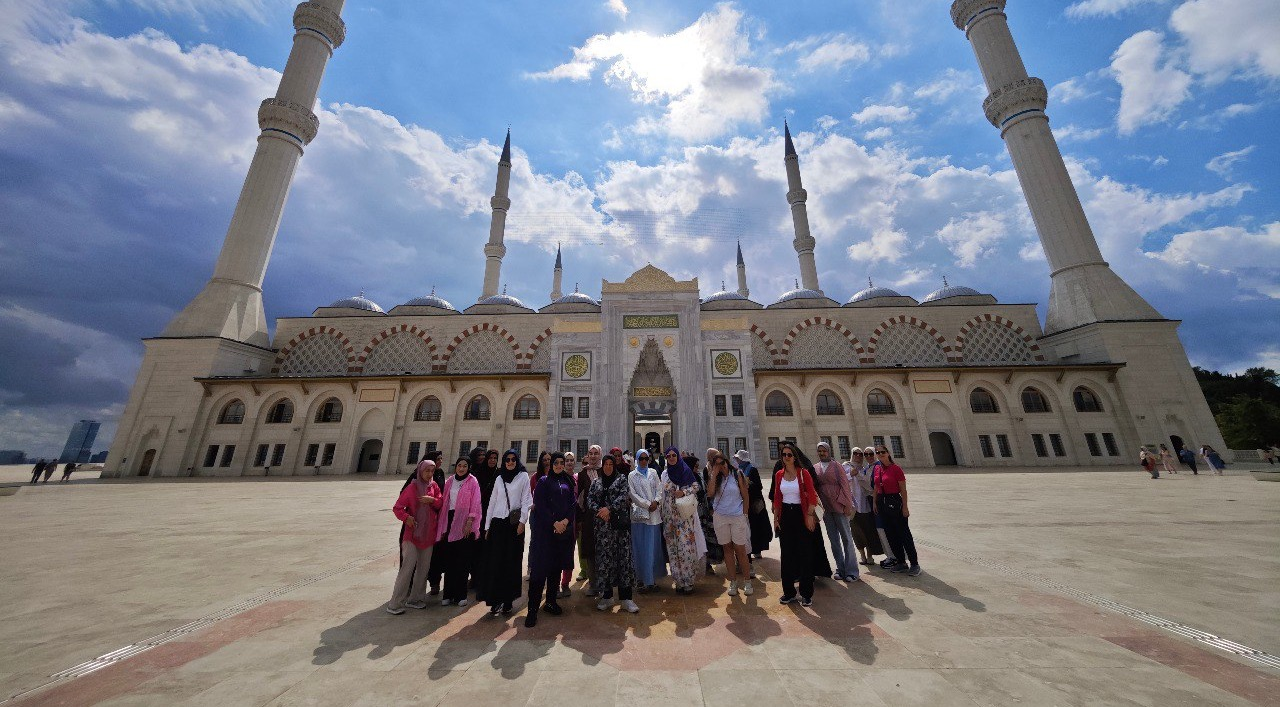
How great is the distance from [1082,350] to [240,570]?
3123 centimetres

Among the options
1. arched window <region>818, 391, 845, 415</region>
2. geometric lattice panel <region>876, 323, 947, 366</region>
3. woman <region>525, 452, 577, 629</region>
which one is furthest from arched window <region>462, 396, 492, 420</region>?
geometric lattice panel <region>876, 323, 947, 366</region>

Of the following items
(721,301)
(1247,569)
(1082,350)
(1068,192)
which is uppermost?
(1068,192)

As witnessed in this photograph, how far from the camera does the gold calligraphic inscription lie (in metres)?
21.1

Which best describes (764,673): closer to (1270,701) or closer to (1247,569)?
(1270,701)

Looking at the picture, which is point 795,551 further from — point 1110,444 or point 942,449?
point 1110,444

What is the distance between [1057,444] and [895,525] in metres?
22.1

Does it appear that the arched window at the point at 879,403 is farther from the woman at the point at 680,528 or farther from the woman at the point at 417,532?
the woman at the point at 417,532

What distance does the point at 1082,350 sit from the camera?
21312 millimetres

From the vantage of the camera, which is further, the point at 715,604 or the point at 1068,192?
the point at 1068,192

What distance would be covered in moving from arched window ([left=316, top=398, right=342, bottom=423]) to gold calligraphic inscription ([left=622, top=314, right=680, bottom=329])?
15.2 m

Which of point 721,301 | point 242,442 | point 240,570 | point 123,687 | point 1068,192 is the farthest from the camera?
point 721,301

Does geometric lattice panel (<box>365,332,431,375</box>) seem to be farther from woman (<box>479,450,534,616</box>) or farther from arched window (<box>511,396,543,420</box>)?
woman (<box>479,450,534,616</box>)

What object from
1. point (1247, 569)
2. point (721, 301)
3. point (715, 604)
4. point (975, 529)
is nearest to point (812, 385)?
point (721, 301)

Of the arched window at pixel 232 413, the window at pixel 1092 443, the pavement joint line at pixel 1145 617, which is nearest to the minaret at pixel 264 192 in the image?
the arched window at pixel 232 413
